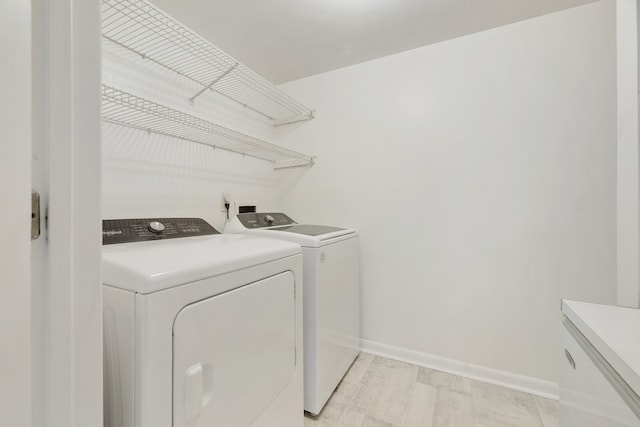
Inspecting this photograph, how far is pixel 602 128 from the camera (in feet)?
4.83

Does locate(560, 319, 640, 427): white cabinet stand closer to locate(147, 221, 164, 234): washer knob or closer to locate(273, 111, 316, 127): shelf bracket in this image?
locate(147, 221, 164, 234): washer knob

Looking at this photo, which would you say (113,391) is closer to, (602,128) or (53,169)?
(53,169)

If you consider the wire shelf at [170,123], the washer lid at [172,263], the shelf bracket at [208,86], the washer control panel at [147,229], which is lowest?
the washer lid at [172,263]

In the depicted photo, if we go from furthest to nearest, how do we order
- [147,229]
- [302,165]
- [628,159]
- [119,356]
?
1. [302,165]
2. [147,229]
3. [628,159]
4. [119,356]

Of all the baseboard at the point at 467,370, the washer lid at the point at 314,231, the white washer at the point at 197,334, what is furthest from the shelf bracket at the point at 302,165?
the baseboard at the point at 467,370

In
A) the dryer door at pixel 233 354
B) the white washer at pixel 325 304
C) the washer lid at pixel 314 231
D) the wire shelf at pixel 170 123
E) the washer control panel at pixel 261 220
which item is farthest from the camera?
the washer control panel at pixel 261 220

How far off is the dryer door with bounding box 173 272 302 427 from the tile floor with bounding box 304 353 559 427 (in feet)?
2.12

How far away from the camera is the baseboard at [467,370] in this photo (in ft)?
5.15

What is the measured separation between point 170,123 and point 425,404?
2236mm

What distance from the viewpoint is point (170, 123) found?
145 cm

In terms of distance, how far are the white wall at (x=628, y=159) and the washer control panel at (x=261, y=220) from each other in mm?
1874

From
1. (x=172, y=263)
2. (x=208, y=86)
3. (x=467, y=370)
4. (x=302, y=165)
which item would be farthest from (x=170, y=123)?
(x=467, y=370)

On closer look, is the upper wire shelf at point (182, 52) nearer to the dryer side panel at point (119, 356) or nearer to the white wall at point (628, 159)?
the dryer side panel at point (119, 356)

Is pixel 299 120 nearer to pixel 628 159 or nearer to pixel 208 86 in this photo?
pixel 208 86
